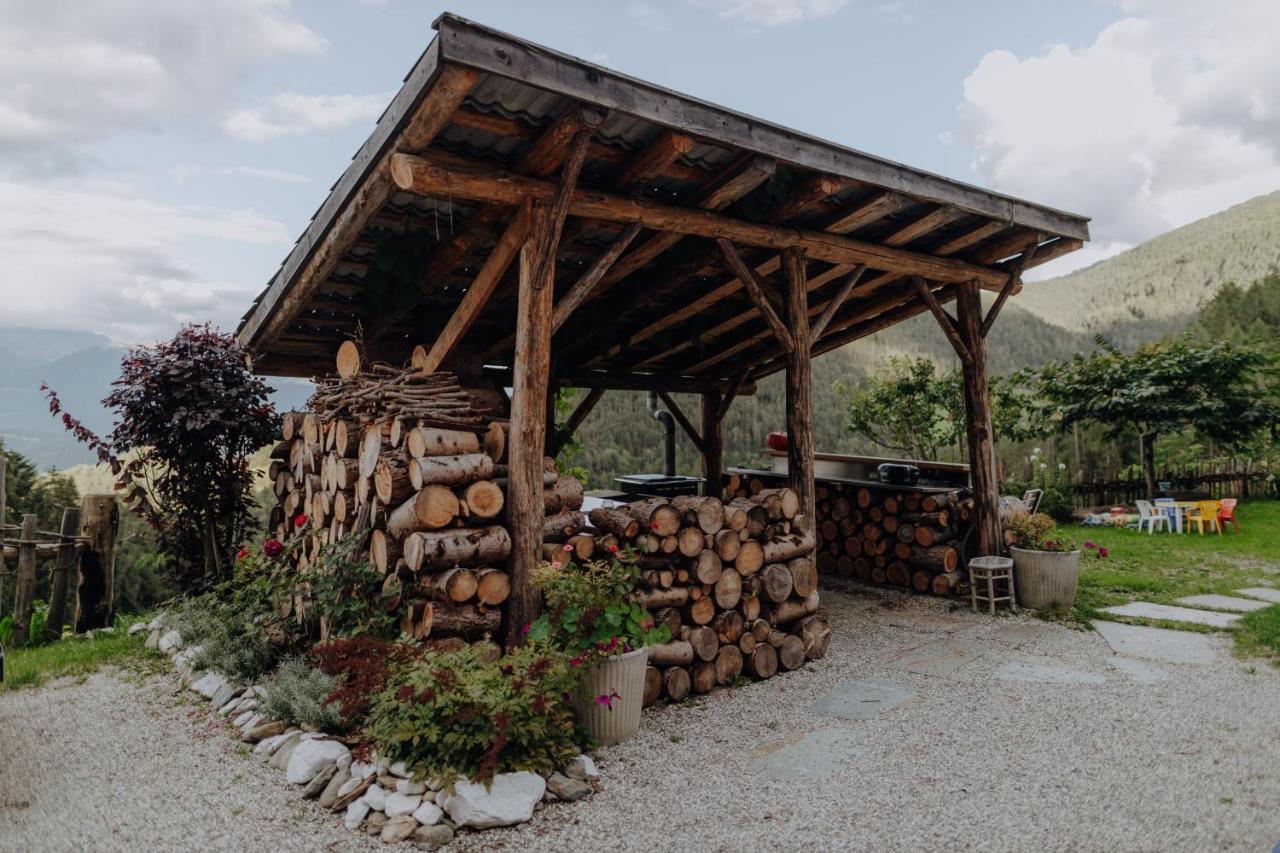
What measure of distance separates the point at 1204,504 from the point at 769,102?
1009 cm

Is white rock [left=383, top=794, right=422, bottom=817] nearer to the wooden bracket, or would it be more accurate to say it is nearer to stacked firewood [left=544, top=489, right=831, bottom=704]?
stacked firewood [left=544, top=489, right=831, bottom=704]

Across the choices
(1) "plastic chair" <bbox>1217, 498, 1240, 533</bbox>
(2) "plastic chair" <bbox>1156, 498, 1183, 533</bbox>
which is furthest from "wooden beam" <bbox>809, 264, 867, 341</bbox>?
(1) "plastic chair" <bbox>1217, 498, 1240, 533</bbox>

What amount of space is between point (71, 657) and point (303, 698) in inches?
131

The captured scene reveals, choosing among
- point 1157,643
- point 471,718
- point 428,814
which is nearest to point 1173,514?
point 1157,643

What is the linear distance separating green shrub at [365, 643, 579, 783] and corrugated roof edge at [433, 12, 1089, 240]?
9.11 feet

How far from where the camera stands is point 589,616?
12.2 ft

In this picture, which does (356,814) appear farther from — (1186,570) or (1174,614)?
(1186,570)

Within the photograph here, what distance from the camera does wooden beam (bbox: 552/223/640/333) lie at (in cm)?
473

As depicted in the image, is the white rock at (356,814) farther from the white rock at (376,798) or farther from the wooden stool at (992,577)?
the wooden stool at (992,577)

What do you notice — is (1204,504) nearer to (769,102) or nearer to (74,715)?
(769,102)

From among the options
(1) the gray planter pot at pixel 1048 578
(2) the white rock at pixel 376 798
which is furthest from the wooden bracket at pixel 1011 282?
(2) the white rock at pixel 376 798

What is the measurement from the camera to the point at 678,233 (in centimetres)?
553

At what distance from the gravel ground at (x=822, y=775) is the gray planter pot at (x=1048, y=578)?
1589 mm

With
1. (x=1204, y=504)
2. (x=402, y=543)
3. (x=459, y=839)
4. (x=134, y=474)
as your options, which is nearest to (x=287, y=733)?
(x=402, y=543)
